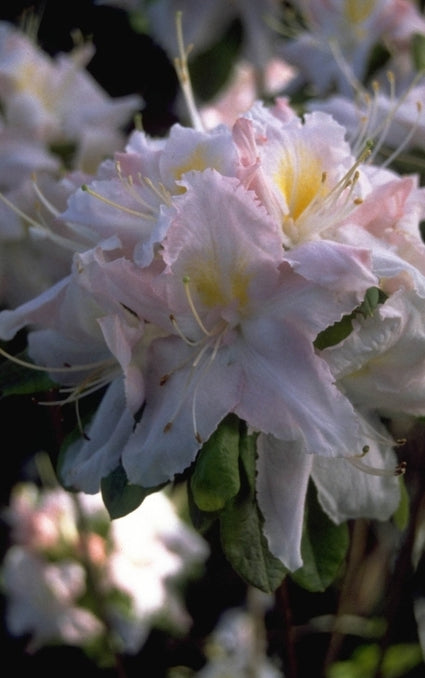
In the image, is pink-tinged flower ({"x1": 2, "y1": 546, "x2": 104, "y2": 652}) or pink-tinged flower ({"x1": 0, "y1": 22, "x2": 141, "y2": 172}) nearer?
pink-tinged flower ({"x1": 0, "y1": 22, "x2": 141, "y2": 172})

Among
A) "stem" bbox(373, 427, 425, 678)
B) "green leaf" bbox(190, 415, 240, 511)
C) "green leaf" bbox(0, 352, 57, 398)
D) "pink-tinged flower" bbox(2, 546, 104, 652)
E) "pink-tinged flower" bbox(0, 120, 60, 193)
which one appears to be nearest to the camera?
"green leaf" bbox(190, 415, 240, 511)

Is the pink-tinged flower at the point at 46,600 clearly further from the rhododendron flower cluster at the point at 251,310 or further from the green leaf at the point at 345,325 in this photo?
the green leaf at the point at 345,325

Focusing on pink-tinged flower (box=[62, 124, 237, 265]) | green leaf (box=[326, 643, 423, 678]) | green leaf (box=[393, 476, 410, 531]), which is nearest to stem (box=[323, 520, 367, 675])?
green leaf (box=[326, 643, 423, 678])

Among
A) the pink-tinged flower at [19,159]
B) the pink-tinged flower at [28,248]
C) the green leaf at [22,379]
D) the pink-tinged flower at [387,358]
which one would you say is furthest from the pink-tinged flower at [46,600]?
the pink-tinged flower at [387,358]

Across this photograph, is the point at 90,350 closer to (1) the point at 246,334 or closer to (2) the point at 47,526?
(1) the point at 246,334

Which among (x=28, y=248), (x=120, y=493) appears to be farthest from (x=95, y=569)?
(x=120, y=493)

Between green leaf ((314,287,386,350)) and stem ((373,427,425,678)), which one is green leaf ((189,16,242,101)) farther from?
green leaf ((314,287,386,350))

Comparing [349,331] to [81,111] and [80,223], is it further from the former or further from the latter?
[81,111]
